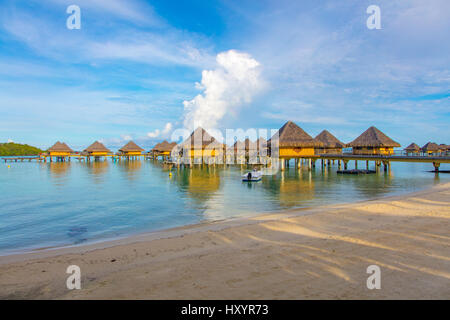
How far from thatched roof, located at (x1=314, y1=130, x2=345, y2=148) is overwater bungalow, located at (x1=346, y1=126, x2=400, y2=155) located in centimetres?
578

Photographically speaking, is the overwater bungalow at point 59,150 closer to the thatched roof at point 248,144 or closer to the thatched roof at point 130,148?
the thatched roof at point 130,148

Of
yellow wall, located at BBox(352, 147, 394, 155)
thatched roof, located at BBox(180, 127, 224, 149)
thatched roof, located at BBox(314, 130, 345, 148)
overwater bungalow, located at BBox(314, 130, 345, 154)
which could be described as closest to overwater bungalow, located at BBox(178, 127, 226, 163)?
thatched roof, located at BBox(180, 127, 224, 149)

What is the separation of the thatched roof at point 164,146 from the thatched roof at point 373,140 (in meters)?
41.5

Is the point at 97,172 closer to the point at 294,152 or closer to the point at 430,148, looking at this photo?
the point at 294,152

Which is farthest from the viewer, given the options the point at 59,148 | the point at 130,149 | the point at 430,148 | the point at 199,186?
the point at 130,149

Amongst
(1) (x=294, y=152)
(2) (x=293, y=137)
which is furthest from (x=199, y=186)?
(2) (x=293, y=137)

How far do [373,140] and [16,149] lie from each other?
4834 inches

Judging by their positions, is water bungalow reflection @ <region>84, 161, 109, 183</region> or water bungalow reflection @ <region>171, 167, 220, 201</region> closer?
water bungalow reflection @ <region>171, 167, 220, 201</region>

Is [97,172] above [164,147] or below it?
below

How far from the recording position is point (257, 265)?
15.1 feet

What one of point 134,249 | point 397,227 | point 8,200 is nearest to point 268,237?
point 134,249

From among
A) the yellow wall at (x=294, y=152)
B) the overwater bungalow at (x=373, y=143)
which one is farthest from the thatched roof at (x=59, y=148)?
the overwater bungalow at (x=373, y=143)

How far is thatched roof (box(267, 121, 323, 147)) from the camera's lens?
2916 cm

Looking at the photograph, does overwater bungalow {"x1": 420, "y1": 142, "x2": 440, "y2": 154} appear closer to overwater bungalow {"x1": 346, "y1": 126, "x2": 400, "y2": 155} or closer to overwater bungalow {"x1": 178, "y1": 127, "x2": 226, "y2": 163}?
overwater bungalow {"x1": 346, "y1": 126, "x2": 400, "y2": 155}
